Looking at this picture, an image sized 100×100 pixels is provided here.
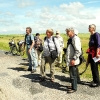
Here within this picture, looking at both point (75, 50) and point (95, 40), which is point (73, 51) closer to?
point (75, 50)

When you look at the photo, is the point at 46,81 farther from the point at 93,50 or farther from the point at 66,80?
the point at 93,50

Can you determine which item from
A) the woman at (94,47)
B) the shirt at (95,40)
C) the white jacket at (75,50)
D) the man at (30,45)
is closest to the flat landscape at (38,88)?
the woman at (94,47)

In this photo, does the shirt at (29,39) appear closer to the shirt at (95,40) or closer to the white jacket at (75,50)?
the white jacket at (75,50)

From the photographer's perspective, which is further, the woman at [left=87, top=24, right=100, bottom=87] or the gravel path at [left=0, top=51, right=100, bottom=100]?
the woman at [left=87, top=24, right=100, bottom=87]

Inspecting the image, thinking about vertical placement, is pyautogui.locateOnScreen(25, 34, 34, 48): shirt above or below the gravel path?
above

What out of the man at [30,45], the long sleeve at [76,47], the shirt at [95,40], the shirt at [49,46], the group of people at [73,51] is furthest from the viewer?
the man at [30,45]

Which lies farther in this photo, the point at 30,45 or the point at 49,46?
the point at 30,45

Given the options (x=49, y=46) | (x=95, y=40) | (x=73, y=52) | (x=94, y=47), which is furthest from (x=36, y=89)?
(x=95, y=40)

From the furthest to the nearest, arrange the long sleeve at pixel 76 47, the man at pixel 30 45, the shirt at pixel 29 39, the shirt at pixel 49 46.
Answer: the shirt at pixel 29 39 → the man at pixel 30 45 → the shirt at pixel 49 46 → the long sleeve at pixel 76 47

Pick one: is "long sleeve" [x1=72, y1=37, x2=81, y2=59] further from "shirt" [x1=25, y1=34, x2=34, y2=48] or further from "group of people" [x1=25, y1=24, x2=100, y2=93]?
"shirt" [x1=25, y1=34, x2=34, y2=48]

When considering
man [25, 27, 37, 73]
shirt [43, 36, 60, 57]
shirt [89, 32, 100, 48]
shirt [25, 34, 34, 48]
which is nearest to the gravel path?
man [25, 27, 37, 73]

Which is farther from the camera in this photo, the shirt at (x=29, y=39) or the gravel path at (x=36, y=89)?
the shirt at (x=29, y=39)

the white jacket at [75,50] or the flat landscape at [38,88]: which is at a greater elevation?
the white jacket at [75,50]

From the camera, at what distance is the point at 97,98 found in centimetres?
945
